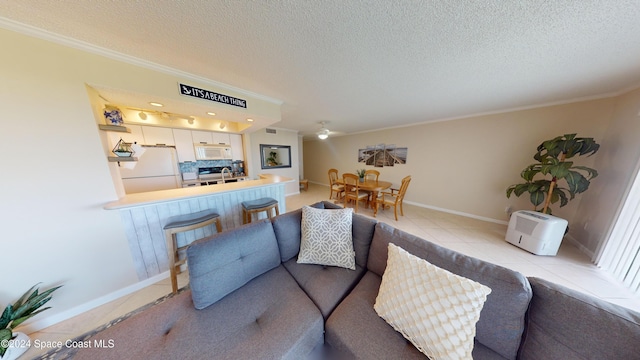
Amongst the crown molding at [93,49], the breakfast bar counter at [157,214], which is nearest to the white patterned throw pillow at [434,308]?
the breakfast bar counter at [157,214]

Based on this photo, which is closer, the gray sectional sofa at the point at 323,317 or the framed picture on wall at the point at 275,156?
the gray sectional sofa at the point at 323,317

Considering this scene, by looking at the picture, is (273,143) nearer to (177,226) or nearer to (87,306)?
(177,226)

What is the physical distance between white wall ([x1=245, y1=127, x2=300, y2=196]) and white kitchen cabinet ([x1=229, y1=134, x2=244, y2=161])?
0.70ft

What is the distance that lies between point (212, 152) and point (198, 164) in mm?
401

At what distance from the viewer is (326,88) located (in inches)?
78.6

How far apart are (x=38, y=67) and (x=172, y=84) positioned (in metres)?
0.73

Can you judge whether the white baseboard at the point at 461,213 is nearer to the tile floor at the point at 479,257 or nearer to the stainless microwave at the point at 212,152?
the tile floor at the point at 479,257

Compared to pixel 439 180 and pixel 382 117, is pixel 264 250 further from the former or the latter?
pixel 439 180

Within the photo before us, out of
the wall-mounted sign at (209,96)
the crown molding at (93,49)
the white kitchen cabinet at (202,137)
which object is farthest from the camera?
the white kitchen cabinet at (202,137)

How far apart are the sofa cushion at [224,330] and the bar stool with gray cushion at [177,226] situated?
2.19 ft

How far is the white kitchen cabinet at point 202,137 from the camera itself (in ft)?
10.9

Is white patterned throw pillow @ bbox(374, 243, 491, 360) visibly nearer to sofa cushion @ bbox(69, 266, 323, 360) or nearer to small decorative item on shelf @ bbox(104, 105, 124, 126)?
sofa cushion @ bbox(69, 266, 323, 360)

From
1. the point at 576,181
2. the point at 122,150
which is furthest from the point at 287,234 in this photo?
the point at 576,181

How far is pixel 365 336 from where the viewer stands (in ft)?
2.82
